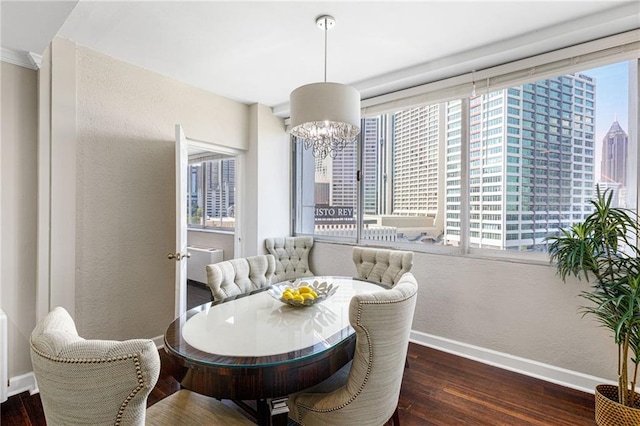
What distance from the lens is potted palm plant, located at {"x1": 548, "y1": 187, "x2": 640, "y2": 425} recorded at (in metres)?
1.72

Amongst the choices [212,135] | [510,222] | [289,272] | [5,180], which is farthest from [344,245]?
[5,180]

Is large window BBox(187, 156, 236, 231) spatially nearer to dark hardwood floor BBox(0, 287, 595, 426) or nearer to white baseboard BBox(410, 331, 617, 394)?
dark hardwood floor BBox(0, 287, 595, 426)

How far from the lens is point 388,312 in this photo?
126 cm

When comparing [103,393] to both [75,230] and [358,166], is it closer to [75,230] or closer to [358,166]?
[75,230]

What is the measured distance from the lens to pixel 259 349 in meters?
1.34

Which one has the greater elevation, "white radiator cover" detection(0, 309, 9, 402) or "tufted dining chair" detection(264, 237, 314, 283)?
"tufted dining chair" detection(264, 237, 314, 283)

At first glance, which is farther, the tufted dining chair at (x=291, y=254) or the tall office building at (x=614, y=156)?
the tufted dining chair at (x=291, y=254)

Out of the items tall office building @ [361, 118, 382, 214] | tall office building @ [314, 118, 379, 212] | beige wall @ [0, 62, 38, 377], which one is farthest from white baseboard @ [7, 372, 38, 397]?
tall office building @ [361, 118, 382, 214]

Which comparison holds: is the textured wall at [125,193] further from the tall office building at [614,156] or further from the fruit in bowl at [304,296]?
the tall office building at [614,156]

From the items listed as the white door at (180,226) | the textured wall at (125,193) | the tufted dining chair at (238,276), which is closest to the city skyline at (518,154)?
the tufted dining chair at (238,276)

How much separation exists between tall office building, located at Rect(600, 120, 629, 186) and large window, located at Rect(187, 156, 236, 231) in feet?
13.9

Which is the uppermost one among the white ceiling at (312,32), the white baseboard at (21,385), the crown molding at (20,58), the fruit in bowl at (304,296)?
the white ceiling at (312,32)

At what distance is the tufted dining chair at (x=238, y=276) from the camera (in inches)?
83.1

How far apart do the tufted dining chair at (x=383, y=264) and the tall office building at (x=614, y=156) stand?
1500 millimetres
